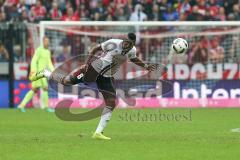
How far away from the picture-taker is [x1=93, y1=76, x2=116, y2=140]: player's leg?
14.9m

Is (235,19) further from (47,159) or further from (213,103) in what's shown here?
(47,159)

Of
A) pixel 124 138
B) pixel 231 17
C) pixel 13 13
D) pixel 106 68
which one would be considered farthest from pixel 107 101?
pixel 231 17

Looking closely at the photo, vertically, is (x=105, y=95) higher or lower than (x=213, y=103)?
higher

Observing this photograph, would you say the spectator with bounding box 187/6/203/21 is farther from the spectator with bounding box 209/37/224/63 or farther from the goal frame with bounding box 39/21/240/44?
the goal frame with bounding box 39/21/240/44

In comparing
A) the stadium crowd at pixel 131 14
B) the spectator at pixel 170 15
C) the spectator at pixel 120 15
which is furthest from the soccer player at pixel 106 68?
the spectator at pixel 170 15

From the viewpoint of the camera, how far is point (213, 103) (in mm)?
26250

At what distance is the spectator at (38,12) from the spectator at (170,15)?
16.2 feet

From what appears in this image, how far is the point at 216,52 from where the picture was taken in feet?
87.7

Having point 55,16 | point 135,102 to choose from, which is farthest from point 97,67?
point 55,16

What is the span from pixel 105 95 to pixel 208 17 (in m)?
14.8

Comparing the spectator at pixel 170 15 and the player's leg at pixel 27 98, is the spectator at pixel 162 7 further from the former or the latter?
the player's leg at pixel 27 98

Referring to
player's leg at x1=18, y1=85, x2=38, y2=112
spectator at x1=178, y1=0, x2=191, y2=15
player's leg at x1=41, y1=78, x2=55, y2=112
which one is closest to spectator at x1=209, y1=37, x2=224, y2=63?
spectator at x1=178, y1=0, x2=191, y2=15

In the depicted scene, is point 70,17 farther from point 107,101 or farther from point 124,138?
point 124,138

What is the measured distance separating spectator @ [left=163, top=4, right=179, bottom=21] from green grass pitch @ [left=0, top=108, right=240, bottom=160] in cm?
809
